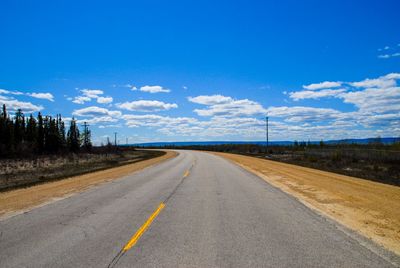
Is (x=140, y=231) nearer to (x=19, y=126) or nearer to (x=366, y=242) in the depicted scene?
(x=366, y=242)

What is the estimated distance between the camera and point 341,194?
13.4 metres

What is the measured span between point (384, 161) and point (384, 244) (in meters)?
29.8

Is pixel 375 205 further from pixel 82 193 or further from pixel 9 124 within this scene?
pixel 9 124

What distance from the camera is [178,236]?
6.96 meters

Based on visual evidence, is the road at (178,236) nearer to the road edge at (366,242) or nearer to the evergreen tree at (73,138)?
the road edge at (366,242)

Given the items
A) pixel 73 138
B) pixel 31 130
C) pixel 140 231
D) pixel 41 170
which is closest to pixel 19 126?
pixel 31 130

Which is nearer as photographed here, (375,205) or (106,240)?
(106,240)

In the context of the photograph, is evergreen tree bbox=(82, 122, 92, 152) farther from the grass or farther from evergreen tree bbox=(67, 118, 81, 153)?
the grass

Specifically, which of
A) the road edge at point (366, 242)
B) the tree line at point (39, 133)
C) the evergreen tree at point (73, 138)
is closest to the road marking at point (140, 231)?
the road edge at point (366, 242)

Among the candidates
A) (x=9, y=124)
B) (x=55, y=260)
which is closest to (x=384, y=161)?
(x=55, y=260)

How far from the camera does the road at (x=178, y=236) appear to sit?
5.47 metres

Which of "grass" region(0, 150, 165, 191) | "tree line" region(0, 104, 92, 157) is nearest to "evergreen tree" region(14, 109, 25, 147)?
"tree line" region(0, 104, 92, 157)

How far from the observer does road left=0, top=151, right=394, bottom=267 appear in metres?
5.47

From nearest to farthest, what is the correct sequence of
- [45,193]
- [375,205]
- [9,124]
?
[375,205] < [45,193] < [9,124]
